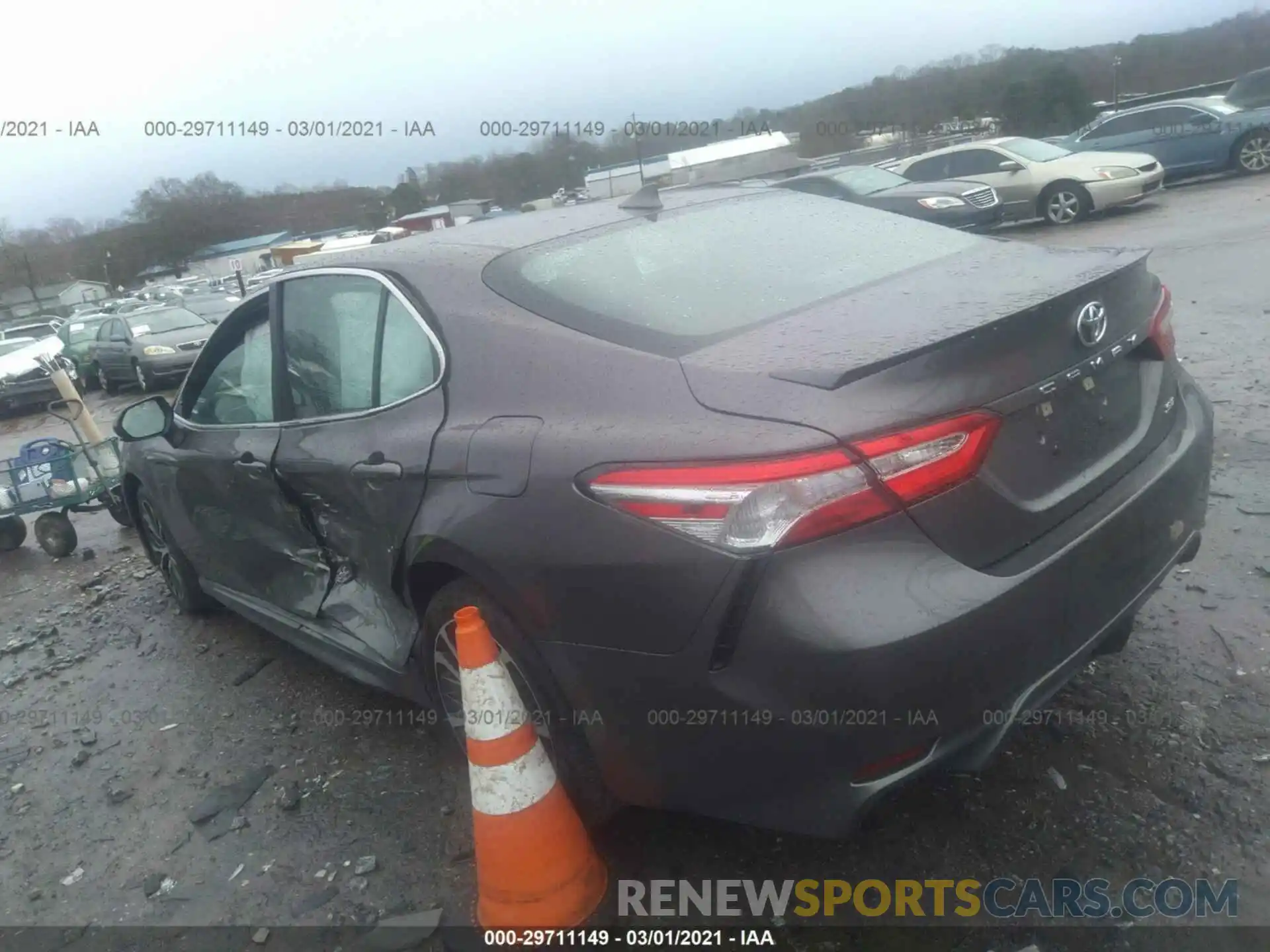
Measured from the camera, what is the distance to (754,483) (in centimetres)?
211

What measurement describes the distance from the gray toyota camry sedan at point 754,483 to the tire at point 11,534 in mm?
5448

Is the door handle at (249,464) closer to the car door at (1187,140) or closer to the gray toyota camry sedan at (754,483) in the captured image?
the gray toyota camry sedan at (754,483)

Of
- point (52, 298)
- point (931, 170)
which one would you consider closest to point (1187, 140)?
point (931, 170)

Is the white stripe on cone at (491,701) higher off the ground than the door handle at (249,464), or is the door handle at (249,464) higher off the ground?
the door handle at (249,464)

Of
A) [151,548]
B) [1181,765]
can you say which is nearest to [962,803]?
[1181,765]

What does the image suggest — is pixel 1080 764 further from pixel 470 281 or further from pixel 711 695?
pixel 470 281

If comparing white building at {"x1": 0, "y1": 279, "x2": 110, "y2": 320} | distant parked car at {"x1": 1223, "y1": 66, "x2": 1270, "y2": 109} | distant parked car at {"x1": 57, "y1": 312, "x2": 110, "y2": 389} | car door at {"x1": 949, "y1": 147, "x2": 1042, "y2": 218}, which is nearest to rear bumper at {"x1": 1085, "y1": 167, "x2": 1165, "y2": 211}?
car door at {"x1": 949, "y1": 147, "x2": 1042, "y2": 218}

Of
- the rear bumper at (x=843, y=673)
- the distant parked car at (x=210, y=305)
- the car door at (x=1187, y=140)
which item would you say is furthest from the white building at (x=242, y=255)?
the rear bumper at (x=843, y=673)

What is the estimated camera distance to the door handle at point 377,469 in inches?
116

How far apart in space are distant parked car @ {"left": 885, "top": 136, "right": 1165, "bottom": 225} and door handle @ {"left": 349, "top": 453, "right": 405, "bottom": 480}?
15.8 meters

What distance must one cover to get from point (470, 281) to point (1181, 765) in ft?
8.07

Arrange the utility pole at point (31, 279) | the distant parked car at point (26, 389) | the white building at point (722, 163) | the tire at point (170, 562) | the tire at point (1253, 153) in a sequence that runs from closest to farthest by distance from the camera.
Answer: the tire at point (170, 562) → the white building at point (722, 163) → the tire at point (1253, 153) → the distant parked car at point (26, 389) → the utility pole at point (31, 279)

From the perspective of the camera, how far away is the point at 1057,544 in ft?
7.74

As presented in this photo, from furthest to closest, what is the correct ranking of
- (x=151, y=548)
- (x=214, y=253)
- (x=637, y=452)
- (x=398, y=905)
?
(x=214, y=253)
(x=151, y=548)
(x=398, y=905)
(x=637, y=452)
